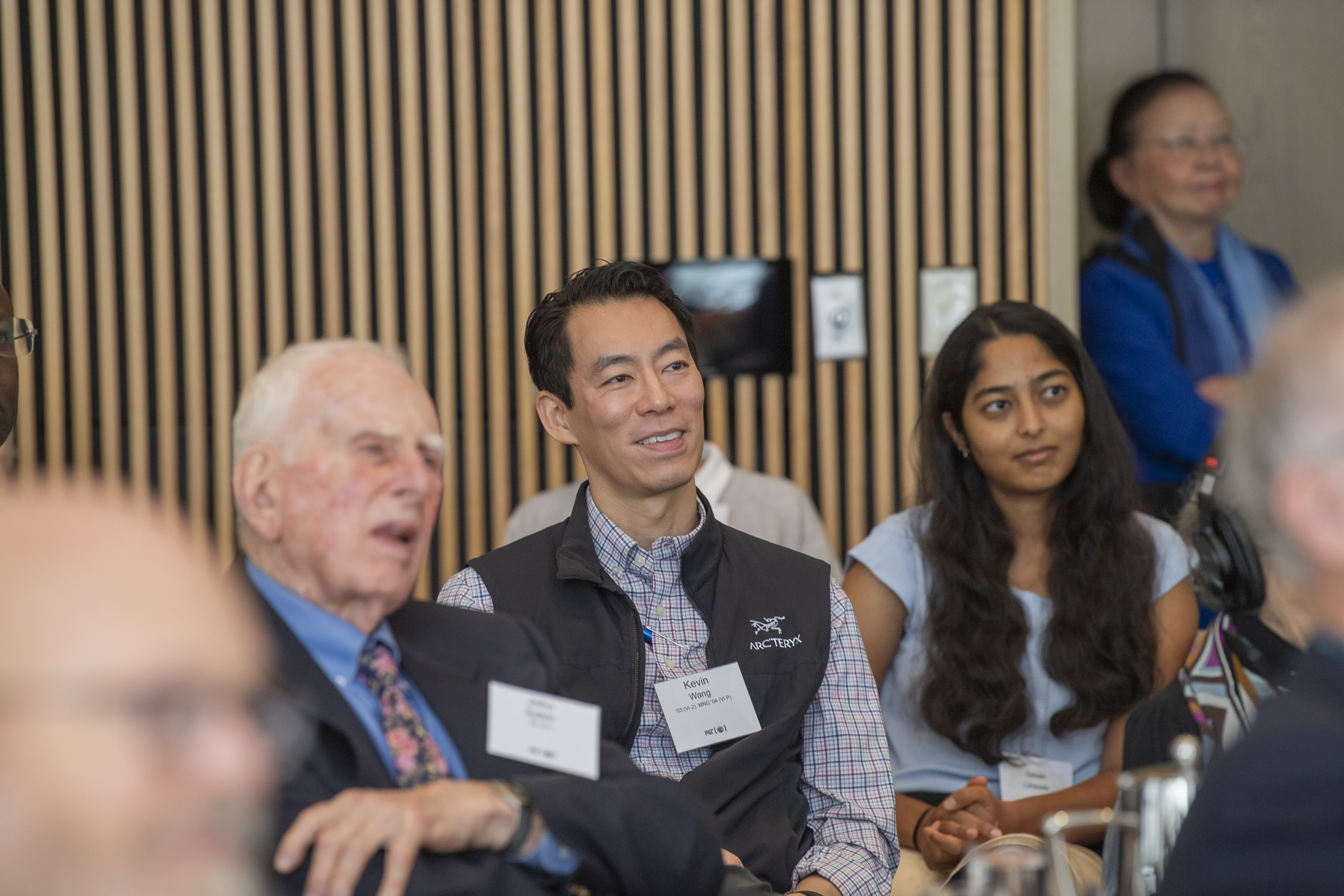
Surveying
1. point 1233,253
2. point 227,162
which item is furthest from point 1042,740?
point 227,162

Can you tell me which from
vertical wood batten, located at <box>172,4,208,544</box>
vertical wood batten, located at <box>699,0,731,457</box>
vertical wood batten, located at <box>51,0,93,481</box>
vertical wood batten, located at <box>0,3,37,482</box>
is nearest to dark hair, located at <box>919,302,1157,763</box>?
vertical wood batten, located at <box>699,0,731,457</box>

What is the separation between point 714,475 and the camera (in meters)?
3.58

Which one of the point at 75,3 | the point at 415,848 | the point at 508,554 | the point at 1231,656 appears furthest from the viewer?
the point at 75,3

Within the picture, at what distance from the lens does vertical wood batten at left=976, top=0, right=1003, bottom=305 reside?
4055 millimetres

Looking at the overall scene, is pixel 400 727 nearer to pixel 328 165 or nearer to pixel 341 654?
pixel 341 654

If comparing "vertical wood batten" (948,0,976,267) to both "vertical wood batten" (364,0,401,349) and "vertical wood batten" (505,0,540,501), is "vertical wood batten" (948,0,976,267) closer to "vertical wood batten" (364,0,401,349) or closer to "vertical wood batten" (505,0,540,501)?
"vertical wood batten" (505,0,540,501)

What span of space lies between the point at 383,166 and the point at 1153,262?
7.71 feet

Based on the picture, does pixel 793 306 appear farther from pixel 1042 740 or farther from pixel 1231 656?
pixel 1231 656

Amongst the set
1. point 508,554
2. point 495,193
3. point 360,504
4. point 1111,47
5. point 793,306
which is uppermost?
point 1111,47

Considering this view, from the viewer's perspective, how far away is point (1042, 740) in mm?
2871

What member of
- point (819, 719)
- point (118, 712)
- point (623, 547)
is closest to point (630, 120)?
point (623, 547)

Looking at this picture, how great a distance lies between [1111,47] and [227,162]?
2.91 m

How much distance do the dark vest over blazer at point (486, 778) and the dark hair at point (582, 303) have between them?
0.85 metres

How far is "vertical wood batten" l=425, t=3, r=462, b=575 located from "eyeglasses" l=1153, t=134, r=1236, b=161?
219cm
